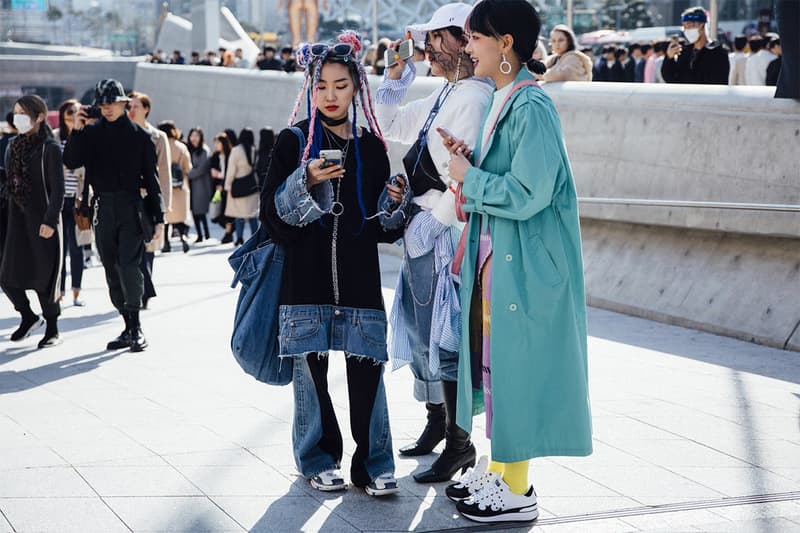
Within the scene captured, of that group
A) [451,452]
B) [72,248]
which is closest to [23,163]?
[72,248]

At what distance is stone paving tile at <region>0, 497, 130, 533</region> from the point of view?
4.32 meters

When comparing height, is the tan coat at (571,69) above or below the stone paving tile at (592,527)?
above

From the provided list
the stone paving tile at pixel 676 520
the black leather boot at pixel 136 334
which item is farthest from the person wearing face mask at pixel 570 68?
the stone paving tile at pixel 676 520

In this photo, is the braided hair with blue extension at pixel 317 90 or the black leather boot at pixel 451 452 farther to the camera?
the black leather boot at pixel 451 452

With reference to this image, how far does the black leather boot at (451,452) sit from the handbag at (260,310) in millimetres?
726

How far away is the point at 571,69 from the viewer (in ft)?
35.4

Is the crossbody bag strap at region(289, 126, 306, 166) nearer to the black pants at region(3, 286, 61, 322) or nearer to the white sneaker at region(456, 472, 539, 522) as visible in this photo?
the white sneaker at region(456, 472, 539, 522)

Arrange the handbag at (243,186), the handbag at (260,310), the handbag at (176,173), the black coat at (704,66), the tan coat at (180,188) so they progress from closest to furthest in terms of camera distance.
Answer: the handbag at (260,310) < the black coat at (704,66) < the tan coat at (180,188) < the handbag at (176,173) < the handbag at (243,186)

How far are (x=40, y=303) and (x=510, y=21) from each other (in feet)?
18.4

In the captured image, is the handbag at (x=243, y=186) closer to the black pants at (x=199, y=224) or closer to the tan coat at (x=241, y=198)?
the tan coat at (x=241, y=198)

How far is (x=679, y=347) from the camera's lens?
26.1ft

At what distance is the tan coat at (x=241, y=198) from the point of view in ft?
51.9

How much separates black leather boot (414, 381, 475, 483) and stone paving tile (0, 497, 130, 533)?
132 centimetres

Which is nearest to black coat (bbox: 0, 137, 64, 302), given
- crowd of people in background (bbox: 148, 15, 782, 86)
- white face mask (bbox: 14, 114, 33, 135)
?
white face mask (bbox: 14, 114, 33, 135)
